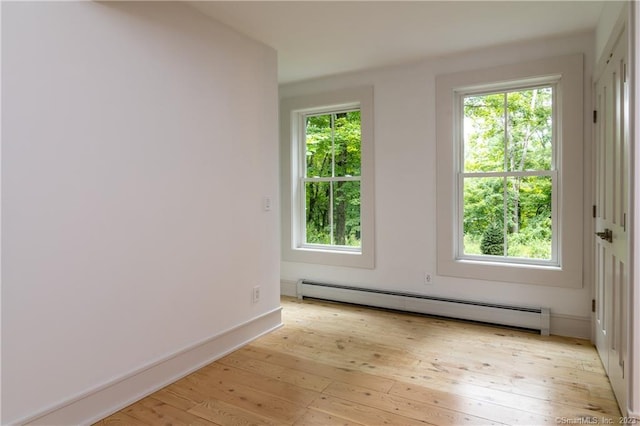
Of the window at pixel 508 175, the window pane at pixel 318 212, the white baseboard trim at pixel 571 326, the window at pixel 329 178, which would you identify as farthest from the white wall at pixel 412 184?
the window pane at pixel 318 212

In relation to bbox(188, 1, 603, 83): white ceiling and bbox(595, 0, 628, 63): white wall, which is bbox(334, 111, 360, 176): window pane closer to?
bbox(188, 1, 603, 83): white ceiling

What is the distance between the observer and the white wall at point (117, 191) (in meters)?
1.76

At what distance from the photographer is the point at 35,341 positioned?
181cm

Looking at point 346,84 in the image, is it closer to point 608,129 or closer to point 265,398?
point 608,129

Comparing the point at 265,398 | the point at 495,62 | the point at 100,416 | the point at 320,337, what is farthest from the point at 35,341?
the point at 495,62

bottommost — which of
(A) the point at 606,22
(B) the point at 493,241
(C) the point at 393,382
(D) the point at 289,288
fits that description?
(C) the point at 393,382

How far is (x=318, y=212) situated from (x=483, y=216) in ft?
5.63

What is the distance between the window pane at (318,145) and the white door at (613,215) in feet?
7.91

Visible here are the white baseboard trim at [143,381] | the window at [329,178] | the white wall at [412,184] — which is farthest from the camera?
the window at [329,178]

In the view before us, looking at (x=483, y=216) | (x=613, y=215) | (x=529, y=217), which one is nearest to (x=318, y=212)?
(x=483, y=216)

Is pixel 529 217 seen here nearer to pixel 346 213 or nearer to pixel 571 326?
pixel 571 326

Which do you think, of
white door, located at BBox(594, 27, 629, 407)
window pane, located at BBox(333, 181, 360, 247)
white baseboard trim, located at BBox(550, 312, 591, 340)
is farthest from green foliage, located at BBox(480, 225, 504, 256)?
window pane, located at BBox(333, 181, 360, 247)

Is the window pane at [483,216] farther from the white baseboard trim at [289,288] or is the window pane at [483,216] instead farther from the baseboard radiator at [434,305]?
the white baseboard trim at [289,288]

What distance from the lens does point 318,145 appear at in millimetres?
4418
